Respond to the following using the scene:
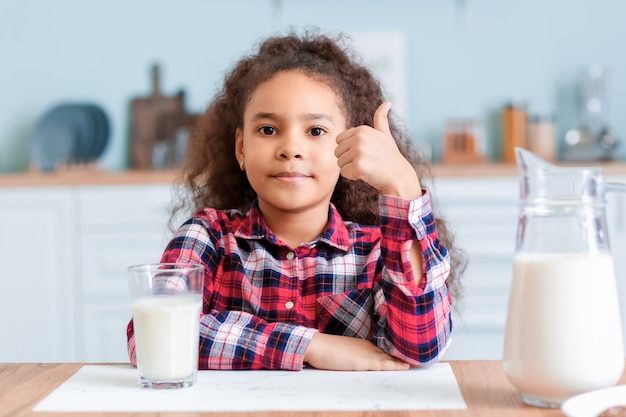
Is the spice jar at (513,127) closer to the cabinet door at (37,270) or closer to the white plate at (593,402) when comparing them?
the cabinet door at (37,270)

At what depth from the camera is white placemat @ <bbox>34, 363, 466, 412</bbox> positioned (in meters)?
0.92

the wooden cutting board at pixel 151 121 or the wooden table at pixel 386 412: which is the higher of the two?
the wooden cutting board at pixel 151 121

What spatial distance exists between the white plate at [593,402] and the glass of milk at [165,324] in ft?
1.31

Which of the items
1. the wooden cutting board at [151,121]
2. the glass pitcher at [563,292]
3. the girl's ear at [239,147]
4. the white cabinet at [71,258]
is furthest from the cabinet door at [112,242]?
the glass pitcher at [563,292]

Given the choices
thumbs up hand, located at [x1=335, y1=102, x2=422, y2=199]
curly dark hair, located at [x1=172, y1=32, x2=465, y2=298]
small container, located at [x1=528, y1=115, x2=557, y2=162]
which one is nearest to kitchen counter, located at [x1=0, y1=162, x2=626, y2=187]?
small container, located at [x1=528, y1=115, x2=557, y2=162]

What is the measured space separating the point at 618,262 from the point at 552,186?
7.46 feet

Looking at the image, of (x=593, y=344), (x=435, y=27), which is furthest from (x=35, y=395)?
(x=435, y=27)

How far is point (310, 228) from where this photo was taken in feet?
4.93

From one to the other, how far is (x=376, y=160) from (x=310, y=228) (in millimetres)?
412

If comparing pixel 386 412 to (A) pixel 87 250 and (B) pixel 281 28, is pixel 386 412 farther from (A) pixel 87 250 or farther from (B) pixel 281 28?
(B) pixel 281 28

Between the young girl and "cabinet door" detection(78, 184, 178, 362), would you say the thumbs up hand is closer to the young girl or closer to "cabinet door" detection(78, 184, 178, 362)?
the young girl

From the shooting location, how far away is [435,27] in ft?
11.7

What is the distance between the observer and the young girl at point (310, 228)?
116 centimetres

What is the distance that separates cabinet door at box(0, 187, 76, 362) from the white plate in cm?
248
